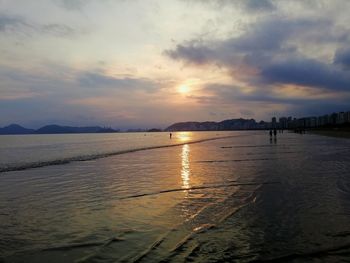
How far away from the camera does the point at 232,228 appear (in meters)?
10.1

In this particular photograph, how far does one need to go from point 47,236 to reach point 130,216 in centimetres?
298

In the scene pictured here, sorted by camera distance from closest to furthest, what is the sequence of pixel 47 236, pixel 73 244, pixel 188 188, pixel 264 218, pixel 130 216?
pixel 73 244, pixel 47 236, pixel 264 218, pixel 130 216, pixel 188 188

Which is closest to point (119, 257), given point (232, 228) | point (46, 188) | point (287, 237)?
point (232, 228)

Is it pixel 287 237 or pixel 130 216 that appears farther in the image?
pixel 130 216

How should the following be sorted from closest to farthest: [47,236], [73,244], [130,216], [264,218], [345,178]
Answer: [73,244], [47,236], [264,218], [130,216], [345,178]

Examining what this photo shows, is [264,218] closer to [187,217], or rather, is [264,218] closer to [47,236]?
[187,217]

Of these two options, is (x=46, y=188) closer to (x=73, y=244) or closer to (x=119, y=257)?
(x=73, y=244)

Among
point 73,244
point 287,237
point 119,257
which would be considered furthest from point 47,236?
point 287,237

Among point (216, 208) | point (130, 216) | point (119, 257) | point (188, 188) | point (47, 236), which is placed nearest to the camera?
point (119, 257)

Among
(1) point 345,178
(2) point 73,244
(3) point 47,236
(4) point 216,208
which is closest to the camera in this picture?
(2) point 73,244

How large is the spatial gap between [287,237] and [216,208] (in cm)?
397

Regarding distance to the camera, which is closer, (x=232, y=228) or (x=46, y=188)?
(x=232, y=228)

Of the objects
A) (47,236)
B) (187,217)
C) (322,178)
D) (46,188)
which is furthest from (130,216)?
(322,178)

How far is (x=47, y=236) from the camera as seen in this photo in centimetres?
984
